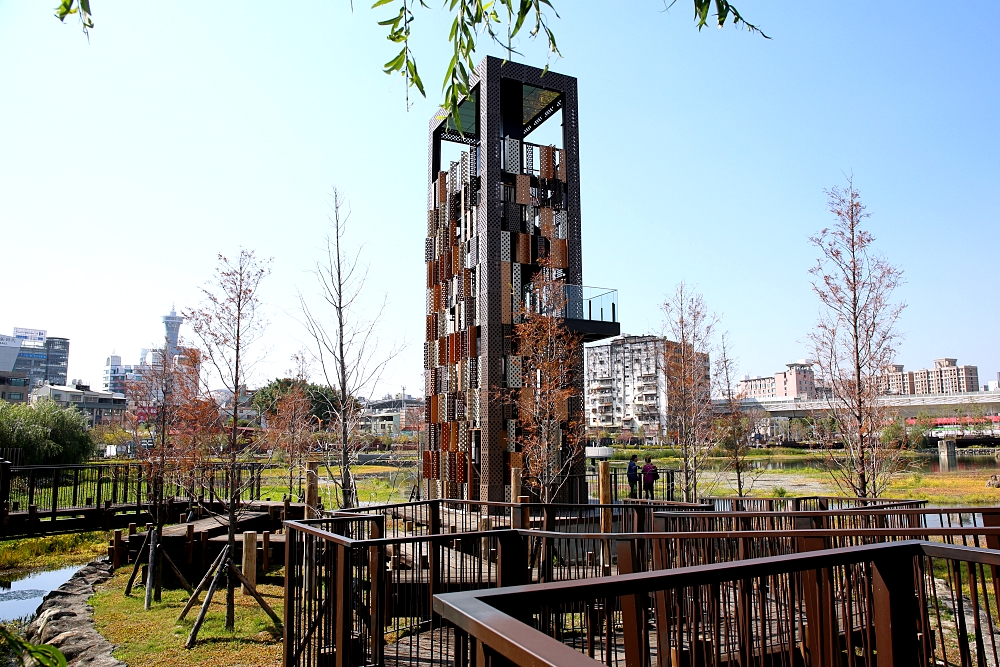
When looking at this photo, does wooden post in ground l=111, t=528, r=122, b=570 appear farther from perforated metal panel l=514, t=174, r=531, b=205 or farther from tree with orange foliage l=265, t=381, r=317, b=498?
perforated metal panel l=514, t=174, r=531, b=205

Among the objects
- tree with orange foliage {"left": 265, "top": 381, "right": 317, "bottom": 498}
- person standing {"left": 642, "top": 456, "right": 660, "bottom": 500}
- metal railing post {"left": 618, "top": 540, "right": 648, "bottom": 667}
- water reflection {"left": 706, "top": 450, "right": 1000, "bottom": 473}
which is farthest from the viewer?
water reflection {"left": 706, "top": 450, "right": 1000, "bottom": 473}

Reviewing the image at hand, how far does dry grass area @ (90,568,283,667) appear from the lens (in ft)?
31.9

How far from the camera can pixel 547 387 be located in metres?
19.2

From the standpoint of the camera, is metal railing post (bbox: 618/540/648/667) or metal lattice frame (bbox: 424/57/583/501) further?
metal lattice frame (bbox: 424/57/583/501)

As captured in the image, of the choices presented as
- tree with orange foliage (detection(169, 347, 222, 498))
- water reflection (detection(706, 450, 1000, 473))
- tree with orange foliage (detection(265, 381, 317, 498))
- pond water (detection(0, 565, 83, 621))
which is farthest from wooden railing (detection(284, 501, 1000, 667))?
water reflection (detection(706, 450, 1000, 473))

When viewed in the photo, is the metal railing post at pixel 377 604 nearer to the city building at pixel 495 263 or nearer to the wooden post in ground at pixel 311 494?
the wooden post in ground at pixel 311 494

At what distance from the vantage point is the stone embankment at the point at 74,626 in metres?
9.89

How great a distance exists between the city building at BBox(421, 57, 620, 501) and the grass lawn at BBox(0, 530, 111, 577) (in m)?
10.1

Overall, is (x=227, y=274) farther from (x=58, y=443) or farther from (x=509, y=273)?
(x=58, y=443)

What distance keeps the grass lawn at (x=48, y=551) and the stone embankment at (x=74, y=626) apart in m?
4.21

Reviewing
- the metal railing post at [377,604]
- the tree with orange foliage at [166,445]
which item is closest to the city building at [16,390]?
the tree with orange foliage at [166,445]

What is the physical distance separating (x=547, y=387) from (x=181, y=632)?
35.4ft

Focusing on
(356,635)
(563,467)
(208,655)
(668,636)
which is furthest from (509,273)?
(668,636)

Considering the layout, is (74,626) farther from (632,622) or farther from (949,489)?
(949,489)
